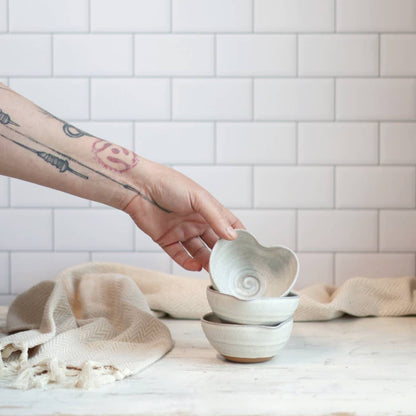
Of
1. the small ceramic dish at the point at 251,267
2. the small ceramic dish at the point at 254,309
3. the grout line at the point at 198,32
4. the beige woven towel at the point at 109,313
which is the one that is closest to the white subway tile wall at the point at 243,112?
the grout line at the point at 198,32

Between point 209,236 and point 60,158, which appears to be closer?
point 60,158

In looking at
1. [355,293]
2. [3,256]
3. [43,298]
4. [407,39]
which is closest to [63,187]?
[43,298]

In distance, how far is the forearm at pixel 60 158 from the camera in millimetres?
1106

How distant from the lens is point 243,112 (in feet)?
5.36

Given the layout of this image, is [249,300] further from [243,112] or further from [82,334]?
[243,112]

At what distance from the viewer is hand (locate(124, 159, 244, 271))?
1116 millimetres

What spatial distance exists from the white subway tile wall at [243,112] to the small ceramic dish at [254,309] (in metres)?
0.61

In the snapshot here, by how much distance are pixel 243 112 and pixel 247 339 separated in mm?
757

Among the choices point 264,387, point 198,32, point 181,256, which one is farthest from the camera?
point 198,32

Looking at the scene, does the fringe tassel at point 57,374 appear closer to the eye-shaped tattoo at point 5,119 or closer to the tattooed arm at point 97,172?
the tattooed arm at point 97,172

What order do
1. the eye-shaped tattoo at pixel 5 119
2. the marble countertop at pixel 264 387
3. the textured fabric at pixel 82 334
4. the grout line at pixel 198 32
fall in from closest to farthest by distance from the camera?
the marble countertop at pixel 264 387 < the textured fabric at pixel 82 334 < the eye-shaped tattoo at pixel 5 119 < the grout line at pixel 198 32

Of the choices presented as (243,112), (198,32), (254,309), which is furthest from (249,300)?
(198,32)

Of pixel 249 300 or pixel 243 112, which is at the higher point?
pixel 243 112

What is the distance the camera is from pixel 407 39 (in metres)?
1.62
